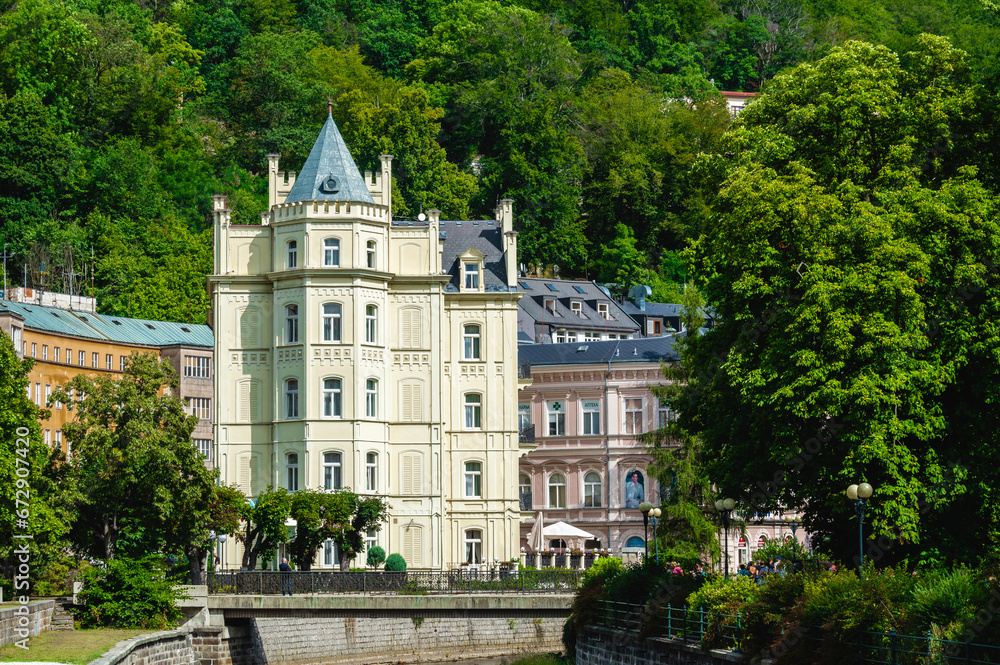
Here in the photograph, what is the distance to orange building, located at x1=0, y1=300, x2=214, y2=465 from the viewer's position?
91000 mm

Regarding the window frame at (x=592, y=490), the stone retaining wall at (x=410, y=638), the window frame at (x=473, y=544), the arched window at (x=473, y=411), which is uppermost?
the arched window at (x=473, y=411)

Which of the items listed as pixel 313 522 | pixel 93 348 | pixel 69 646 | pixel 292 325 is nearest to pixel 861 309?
pixel 69 646

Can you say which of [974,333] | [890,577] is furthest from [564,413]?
[890,577]

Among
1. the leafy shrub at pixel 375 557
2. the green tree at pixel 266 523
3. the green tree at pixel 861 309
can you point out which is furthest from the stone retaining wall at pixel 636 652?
the leafy shrub at pixel 375 557

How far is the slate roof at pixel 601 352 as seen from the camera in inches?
3068

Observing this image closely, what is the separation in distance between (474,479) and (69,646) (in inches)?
1226

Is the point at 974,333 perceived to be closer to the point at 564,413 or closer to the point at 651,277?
the point at 564,413

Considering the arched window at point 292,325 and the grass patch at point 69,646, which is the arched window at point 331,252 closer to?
the arched window at point 292,325

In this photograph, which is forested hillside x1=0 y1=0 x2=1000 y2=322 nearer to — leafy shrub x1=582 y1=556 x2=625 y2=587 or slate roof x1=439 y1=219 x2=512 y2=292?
slate roof x1=439 y1=219 x2=512 y2=292

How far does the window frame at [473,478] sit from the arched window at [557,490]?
28.9 feet

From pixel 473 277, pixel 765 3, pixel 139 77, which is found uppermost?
pixel 765 3

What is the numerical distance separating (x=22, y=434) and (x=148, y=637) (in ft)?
26.1

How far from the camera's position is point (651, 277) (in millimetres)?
111750

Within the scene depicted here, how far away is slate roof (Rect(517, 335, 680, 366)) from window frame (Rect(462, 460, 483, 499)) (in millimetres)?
8014
